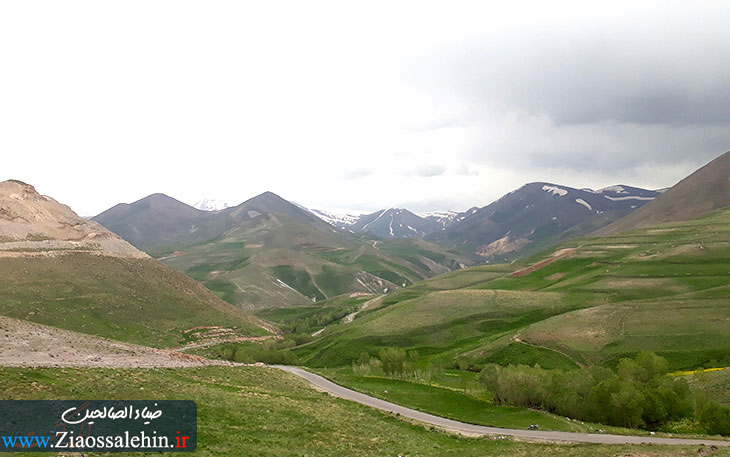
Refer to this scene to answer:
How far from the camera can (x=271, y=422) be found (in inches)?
1620

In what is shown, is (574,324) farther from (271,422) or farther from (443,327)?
(271,422)

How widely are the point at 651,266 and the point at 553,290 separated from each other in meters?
44.9

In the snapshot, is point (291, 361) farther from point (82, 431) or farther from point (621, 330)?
point (82, 431)

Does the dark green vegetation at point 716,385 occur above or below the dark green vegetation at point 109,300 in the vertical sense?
below

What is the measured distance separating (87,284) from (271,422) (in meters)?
135

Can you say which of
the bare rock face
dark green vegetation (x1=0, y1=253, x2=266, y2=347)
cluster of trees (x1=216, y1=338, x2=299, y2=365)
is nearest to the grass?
cluster of trees (x1=216, y1=338, x2=299, y2=365)

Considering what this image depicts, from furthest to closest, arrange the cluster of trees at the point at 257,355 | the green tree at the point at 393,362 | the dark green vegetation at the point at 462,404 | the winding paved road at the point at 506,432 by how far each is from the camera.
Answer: the cluster of trees at the point at 257,355 < the green tree at the point at 393,362 < the dark green vegetation at the point at 462,404 < the winding paved road at the point at 506,432

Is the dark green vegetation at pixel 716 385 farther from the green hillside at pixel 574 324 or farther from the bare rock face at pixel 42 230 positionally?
the bare rock face at pixel 42 230

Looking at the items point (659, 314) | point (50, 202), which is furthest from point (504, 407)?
point (50, 202)

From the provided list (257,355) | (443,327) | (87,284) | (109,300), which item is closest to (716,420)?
(257,355)

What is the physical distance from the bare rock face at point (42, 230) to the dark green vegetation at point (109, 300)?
687 cm

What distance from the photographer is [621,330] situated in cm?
12025

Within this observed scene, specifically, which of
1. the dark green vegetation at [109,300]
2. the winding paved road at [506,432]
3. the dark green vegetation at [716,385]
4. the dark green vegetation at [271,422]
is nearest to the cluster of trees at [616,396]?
the dark green vegetation at [716,385]

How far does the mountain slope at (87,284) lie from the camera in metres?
128
